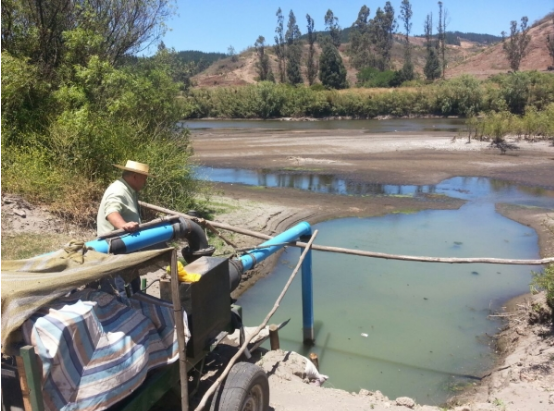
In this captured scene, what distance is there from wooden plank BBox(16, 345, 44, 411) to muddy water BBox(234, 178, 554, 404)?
4.76 metres

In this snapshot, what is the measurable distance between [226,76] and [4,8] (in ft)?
353

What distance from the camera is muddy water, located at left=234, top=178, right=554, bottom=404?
722 cm

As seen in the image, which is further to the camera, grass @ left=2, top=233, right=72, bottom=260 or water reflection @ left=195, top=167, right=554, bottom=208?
water reflection @ left=195, top=167, right=554, bottom=208

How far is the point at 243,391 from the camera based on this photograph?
407 centimetres

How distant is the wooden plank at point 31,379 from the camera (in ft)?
8.61

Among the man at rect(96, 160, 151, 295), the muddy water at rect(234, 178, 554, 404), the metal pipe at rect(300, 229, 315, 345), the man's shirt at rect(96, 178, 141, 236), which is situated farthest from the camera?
the metal pipe at rect(300, 229, 315, 345)

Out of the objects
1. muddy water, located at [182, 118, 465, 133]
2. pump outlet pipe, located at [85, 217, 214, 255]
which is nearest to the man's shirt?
pump outlet pipe, located at [85, 217, 214, 255]

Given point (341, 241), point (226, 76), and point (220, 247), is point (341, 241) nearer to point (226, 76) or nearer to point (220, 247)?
point (220, 247)

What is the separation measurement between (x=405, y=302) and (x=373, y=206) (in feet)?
23.1

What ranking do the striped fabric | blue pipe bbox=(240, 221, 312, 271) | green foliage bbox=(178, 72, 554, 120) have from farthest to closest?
green foliage bbox=(178, 72, 554, 120) → blue pipe bbox=(240, 221, 312, 271) → the striped fabric

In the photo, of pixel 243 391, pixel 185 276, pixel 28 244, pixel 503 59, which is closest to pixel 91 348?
pixel 185 276

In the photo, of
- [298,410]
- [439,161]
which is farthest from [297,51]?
[298,410]

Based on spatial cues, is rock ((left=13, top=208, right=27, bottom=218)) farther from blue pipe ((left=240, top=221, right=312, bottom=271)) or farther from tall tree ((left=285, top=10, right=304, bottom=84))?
tall tree ((left=285, top=10, right=304, bottom=84))

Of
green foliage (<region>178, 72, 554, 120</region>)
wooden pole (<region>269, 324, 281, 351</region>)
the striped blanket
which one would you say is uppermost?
green foliage (<region>178, 72, 554, 120</region>)
